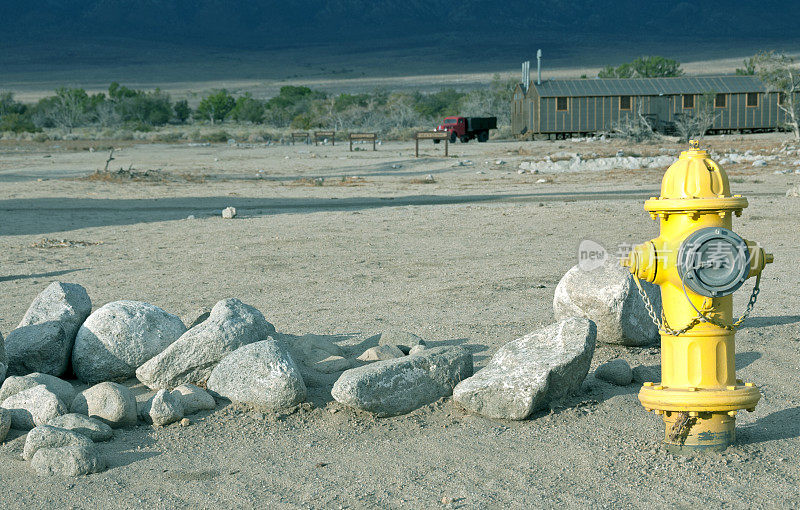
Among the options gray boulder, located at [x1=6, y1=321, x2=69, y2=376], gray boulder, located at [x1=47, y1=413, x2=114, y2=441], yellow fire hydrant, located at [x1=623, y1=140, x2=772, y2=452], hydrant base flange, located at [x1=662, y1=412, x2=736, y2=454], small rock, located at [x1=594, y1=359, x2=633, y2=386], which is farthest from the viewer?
gray boulder, located at [x1=6, y1=321, x2=69, y2=376]

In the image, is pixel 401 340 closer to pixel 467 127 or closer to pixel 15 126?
pixel 467 127

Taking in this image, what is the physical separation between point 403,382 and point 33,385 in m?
1.91

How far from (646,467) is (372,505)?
1117mm

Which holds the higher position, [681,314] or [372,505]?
[681,314]

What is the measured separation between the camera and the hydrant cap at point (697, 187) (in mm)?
3395

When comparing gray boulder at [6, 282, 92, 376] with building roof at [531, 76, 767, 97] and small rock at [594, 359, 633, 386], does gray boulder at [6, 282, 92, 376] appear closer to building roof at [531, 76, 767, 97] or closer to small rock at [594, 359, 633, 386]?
small rock at [594, 359, 633, 386]

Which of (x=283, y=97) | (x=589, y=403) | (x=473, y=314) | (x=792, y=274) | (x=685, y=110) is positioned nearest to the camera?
(x=589, y=403)

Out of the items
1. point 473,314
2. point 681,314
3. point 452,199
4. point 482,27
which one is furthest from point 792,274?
point 482,27

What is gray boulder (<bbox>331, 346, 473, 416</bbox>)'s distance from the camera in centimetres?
427

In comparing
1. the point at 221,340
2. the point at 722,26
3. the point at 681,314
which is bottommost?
the point at 221,340

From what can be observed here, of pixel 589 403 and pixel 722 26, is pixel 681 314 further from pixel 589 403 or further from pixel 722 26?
pixel 722 26

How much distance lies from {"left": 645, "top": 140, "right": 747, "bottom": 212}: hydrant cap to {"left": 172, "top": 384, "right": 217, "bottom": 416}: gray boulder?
2.30 meters

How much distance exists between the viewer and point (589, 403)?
4.37m

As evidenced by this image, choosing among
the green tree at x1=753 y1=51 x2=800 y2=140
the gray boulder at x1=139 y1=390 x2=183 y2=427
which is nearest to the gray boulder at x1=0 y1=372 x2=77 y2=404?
the gray boulder at x1=139 y1=390 x2=183 y2=427
